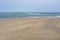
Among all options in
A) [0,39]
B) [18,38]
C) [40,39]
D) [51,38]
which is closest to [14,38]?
[18,38]

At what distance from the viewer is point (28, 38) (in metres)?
5.91

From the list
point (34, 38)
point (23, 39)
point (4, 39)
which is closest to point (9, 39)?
point (4, 39)

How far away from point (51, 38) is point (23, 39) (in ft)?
4.38

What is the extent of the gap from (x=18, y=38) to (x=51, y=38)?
5.13 feet

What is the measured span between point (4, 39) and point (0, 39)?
184mm

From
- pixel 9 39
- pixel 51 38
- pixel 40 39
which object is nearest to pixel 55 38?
pixel 51 38

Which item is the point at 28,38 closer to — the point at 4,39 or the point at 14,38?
the point at 14,38

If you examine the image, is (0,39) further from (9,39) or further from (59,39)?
(59,39)

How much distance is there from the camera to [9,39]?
5.80 m

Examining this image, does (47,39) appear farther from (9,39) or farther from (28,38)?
(9,39)

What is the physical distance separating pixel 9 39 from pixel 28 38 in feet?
2.88

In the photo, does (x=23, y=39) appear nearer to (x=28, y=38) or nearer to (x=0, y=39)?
(x=28, y=38)

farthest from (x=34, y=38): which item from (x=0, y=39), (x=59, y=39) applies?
(x=0, y=39)

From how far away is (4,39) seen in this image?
5.81 metres
